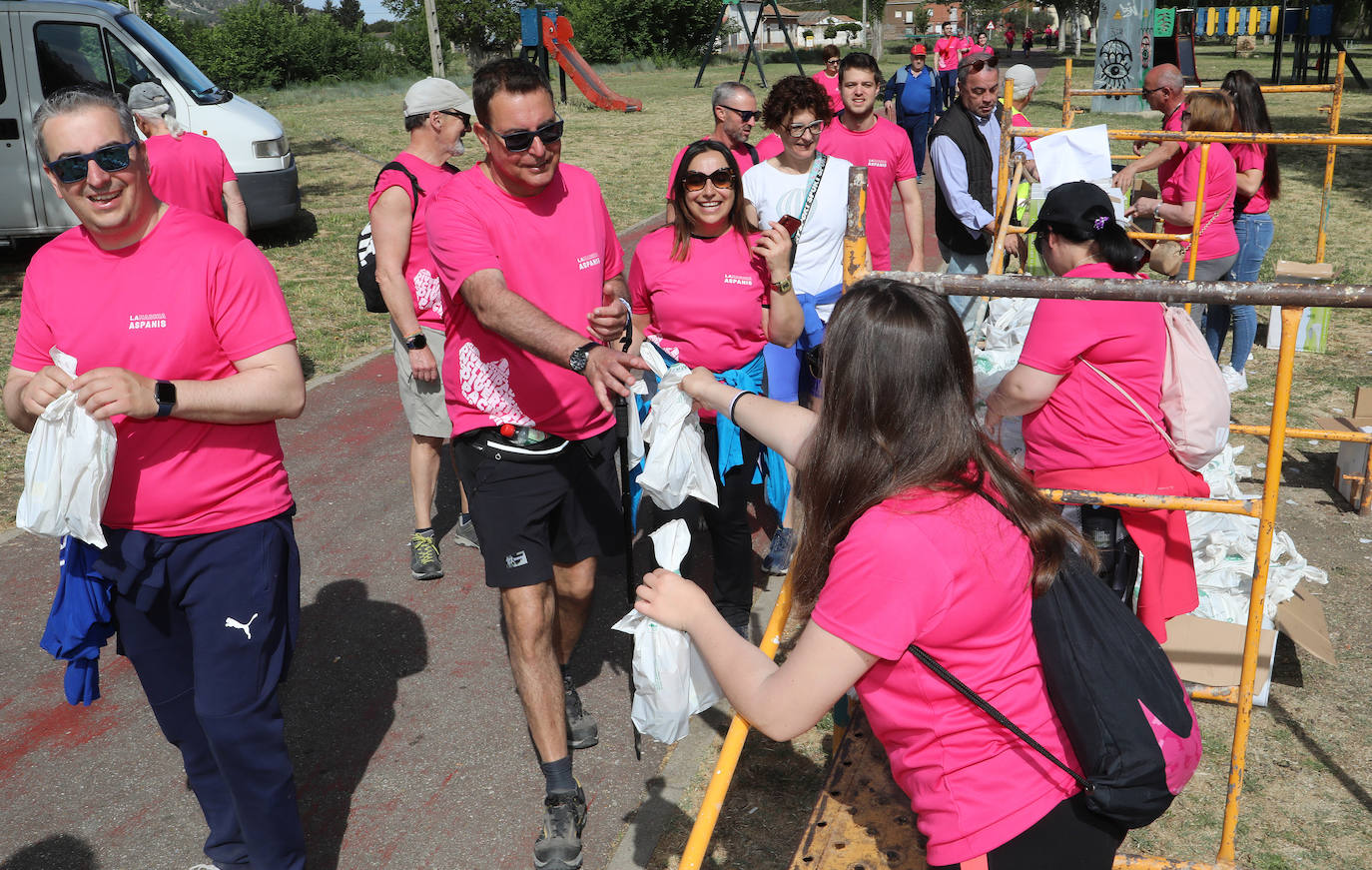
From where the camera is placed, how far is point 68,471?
2.54m

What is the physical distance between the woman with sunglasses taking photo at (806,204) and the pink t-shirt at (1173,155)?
308cm

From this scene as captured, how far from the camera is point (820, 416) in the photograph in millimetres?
2023

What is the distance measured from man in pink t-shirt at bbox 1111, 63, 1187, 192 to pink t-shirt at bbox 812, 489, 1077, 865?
5.96 m

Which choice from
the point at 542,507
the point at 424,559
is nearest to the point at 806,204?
the point at 542,507

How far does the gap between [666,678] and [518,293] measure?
1621 millimetres

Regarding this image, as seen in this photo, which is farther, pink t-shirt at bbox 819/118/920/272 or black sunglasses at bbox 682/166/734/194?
pink t-shirt at bbox 819/118/920/272

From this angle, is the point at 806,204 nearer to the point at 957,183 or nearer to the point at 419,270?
the point at 957,183

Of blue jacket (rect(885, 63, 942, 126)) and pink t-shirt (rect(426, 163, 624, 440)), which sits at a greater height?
blue jacket (rect(885, 63, 942, 126))

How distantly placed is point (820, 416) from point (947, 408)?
9.2 inches

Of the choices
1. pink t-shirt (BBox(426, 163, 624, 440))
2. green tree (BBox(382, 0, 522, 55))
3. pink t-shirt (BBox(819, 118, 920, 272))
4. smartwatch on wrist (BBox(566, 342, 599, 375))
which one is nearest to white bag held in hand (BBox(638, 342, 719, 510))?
smartwatch on wrist (BBox(566, 342, 599, 375))

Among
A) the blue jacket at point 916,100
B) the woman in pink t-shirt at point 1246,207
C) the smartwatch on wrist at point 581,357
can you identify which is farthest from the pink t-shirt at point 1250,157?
the blue jacket at point 916,100

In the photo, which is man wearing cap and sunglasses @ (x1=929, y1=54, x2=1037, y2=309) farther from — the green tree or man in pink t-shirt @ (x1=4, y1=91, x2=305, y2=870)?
the green tree

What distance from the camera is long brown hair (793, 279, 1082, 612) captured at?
6.31 ft

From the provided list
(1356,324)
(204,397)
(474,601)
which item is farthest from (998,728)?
(1356,324)
